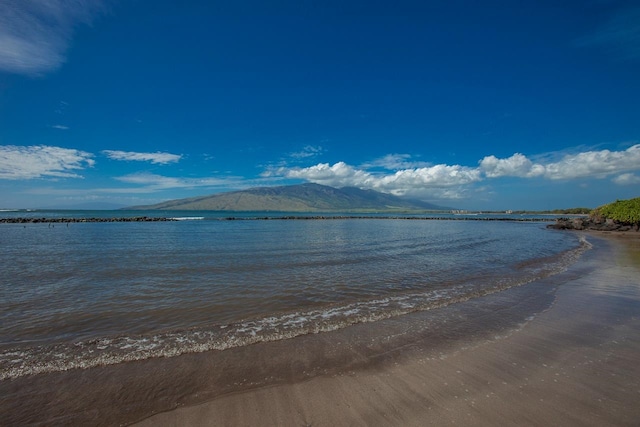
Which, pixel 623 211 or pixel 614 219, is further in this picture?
pixel 614 219

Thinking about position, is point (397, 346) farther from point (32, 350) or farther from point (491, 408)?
point (32, 350)

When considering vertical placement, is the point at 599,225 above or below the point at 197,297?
above

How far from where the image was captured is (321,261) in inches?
769

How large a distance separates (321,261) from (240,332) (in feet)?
38.0

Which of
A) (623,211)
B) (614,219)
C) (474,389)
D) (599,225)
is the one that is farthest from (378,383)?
(599,225)

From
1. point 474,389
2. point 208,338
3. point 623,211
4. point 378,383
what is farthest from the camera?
point 623,211

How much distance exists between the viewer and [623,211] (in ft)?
158

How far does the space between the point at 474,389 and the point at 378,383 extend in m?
1.79

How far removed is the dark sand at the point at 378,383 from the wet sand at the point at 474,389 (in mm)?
24

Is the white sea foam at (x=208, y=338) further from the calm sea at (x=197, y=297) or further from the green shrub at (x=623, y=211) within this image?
the green shrub at (x=623, y=211)

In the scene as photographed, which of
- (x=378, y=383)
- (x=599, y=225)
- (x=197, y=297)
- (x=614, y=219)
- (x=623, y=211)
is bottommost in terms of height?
(x=378, y=383)

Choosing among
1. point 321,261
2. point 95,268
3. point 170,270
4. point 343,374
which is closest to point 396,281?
point 321,261

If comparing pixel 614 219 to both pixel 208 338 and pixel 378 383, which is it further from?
pixel 208 338

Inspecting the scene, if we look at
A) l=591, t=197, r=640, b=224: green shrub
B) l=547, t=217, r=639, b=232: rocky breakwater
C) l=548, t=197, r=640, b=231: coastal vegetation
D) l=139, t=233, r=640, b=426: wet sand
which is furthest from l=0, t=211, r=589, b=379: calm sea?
l=547, t=217, r=639, b=232: rocky breakwater
